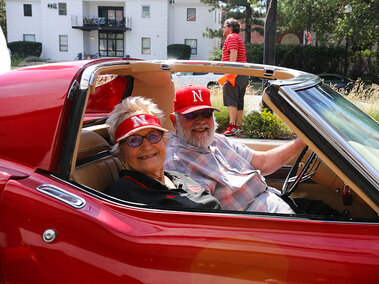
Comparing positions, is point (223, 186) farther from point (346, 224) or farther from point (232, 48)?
point (232, 48)

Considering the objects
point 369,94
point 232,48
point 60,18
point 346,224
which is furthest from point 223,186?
point 60,18

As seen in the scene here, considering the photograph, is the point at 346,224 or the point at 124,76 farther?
the point at 124,76

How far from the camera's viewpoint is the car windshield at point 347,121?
1590mm

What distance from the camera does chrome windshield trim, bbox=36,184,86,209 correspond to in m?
1.56

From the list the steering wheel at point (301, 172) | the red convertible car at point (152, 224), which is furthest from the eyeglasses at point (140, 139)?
the steering wheel at point (301, 172)

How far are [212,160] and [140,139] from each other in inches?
27.9

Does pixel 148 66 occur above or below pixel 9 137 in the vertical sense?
above

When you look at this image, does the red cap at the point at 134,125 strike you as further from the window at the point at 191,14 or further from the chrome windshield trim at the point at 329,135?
the window at the point at 191,14

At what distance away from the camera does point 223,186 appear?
2.56 meters

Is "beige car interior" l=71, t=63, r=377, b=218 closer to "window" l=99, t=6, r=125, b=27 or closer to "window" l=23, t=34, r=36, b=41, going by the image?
"window" l=99, t=6, r=125, b=27

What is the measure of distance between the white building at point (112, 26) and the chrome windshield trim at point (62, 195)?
35.6 m

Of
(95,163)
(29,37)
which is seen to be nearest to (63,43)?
(29,37)

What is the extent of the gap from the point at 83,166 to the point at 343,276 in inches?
53.1

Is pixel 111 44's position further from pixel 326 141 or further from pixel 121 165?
pixel 326 141
